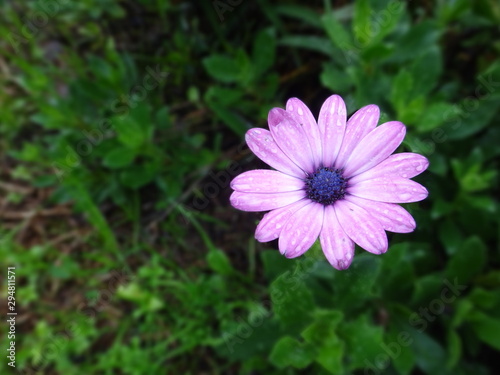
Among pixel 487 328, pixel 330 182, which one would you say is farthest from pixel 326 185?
pixel 487 328

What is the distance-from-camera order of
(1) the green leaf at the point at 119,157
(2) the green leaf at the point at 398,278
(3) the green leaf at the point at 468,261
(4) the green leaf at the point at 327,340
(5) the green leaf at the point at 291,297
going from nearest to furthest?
(5) the green leaf at the point at 291,297 → (4) the green leaf at the point at 327,340 → (2) the green leaf at the point at 398,278 → (3) the green leaf at the point at 468,261 → (1) the green leaf at the point at 119,157

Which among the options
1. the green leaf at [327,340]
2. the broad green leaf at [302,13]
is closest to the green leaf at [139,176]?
the broad green leaf at [302,13]

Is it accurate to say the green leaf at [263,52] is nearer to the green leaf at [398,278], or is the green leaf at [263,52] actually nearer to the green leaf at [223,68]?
the green leaf at [223,68]

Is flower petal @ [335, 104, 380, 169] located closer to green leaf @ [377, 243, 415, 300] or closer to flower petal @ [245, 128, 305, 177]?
flower petal @ [245, 128, 305, 177]

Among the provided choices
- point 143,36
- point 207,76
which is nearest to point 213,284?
point 207,76

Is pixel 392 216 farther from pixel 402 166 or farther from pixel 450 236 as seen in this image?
pixel 450 236

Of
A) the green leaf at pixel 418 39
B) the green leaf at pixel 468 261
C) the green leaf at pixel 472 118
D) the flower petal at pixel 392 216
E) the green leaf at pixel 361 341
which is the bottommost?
the green leaf at pixel 468 261
